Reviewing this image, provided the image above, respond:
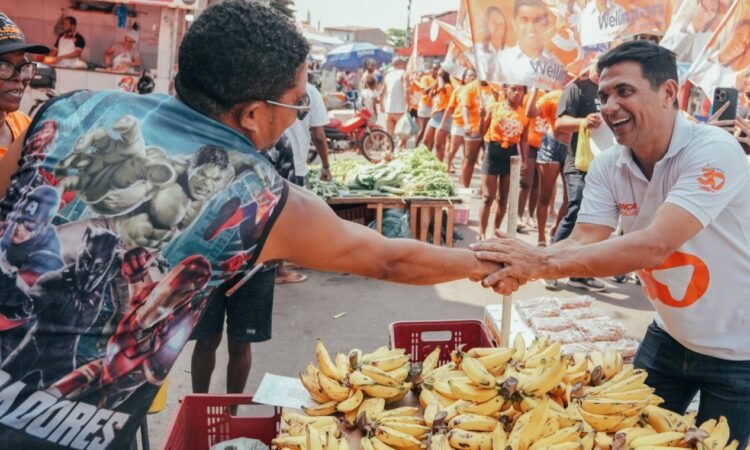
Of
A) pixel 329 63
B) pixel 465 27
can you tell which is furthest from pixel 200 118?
pixel 329 63

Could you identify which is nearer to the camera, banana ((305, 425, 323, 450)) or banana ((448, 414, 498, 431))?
banana ((305, 425, 323, 450))

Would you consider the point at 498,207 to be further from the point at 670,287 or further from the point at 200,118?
the point at 200,118

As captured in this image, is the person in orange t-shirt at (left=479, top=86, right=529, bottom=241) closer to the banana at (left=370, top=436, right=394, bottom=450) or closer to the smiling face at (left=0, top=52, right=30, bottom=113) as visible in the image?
the smiling face at (left=0, top=52, right=30, bottom=113)

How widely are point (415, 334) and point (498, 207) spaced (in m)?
5.45

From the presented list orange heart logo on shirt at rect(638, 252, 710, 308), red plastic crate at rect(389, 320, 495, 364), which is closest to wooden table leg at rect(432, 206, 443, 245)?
red plastic crate at rect(389, 320, 495, 364)

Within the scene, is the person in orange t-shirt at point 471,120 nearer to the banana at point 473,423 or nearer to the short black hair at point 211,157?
the banana at point 473,423

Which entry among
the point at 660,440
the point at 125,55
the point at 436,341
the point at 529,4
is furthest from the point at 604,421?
the point at 125,55

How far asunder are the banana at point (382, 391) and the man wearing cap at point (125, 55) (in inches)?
448

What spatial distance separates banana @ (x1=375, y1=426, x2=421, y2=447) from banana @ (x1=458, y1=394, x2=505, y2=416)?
0.72 feet

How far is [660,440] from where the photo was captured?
2.30m

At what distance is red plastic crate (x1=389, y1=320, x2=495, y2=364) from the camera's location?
10.8 ft

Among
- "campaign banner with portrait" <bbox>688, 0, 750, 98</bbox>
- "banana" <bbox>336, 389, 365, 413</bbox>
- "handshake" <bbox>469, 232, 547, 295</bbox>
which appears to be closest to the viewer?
"banana" <bbox>336, 389, 365, 413</bbox>

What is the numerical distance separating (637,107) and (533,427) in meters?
1.35

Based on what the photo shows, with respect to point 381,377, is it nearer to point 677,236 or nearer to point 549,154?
point 677,236
